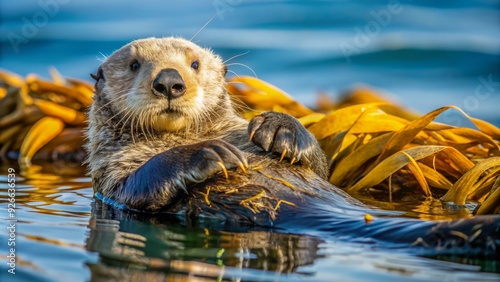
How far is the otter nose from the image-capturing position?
463 centimetres

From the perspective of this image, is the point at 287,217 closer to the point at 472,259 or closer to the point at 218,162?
the point at 218,162

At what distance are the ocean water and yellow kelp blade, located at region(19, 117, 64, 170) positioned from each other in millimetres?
433

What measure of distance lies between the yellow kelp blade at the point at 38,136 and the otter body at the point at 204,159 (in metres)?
2.20

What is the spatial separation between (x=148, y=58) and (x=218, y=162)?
1090mm

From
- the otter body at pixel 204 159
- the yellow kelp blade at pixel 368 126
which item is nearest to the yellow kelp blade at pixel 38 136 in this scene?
the otter body at pixel 204 159

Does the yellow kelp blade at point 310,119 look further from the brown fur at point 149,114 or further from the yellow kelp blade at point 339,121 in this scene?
the brown fur at point 149,114

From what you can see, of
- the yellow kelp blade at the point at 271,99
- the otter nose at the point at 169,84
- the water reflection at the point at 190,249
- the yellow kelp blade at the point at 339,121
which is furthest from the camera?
the yellow kelp blade at the point at 271,99

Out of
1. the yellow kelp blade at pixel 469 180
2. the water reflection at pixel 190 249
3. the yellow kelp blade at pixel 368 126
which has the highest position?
the yellow kelp blade at pixel 368 126

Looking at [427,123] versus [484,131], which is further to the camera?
[484,131]

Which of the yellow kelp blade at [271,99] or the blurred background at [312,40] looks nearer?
the yellow kelp blade at [271,99]

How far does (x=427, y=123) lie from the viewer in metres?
5.38

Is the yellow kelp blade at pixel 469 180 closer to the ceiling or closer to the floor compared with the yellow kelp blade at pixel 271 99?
closer to the floor

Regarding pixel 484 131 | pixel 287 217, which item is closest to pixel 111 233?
pixel 287 217

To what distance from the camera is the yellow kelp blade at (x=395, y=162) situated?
5180 millimetres
